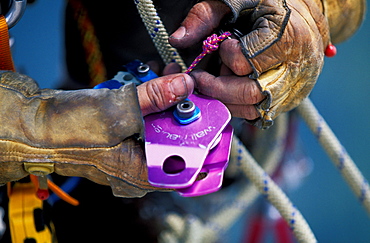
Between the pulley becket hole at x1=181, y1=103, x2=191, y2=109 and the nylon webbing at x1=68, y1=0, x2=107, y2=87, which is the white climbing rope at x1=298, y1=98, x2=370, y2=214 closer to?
the nylon webbing at x1=68, y1=0, x2=107, y2=87

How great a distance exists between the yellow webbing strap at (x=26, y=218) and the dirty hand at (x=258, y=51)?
451 mm

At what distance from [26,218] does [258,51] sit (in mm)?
585

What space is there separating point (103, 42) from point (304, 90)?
486 mm

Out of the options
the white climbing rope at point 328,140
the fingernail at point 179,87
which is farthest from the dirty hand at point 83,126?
the white climbing rope at point 328,140

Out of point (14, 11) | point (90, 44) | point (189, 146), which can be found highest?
point (14, 11)

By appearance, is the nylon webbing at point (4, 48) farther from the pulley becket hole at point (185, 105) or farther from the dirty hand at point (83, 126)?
the pulley becket hole at point (185, 105)

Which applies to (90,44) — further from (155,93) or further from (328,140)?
(328,140)

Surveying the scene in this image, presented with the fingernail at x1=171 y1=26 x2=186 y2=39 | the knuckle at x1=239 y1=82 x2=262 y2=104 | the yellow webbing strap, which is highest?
the fingernail at x1=171 y1=26 x2=186 y2=39

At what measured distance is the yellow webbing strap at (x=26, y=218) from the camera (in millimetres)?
1042

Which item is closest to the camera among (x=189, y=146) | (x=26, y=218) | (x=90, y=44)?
(x=189, y=146)

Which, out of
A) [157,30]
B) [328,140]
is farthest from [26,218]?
[328,140]

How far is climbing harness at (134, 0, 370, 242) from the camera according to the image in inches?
38.3

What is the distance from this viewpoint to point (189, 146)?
2.52 feet

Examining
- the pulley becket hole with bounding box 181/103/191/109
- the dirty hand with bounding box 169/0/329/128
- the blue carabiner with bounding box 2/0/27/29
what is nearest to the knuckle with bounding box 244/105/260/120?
the dirty hand with bounding box 169/0/329/128
